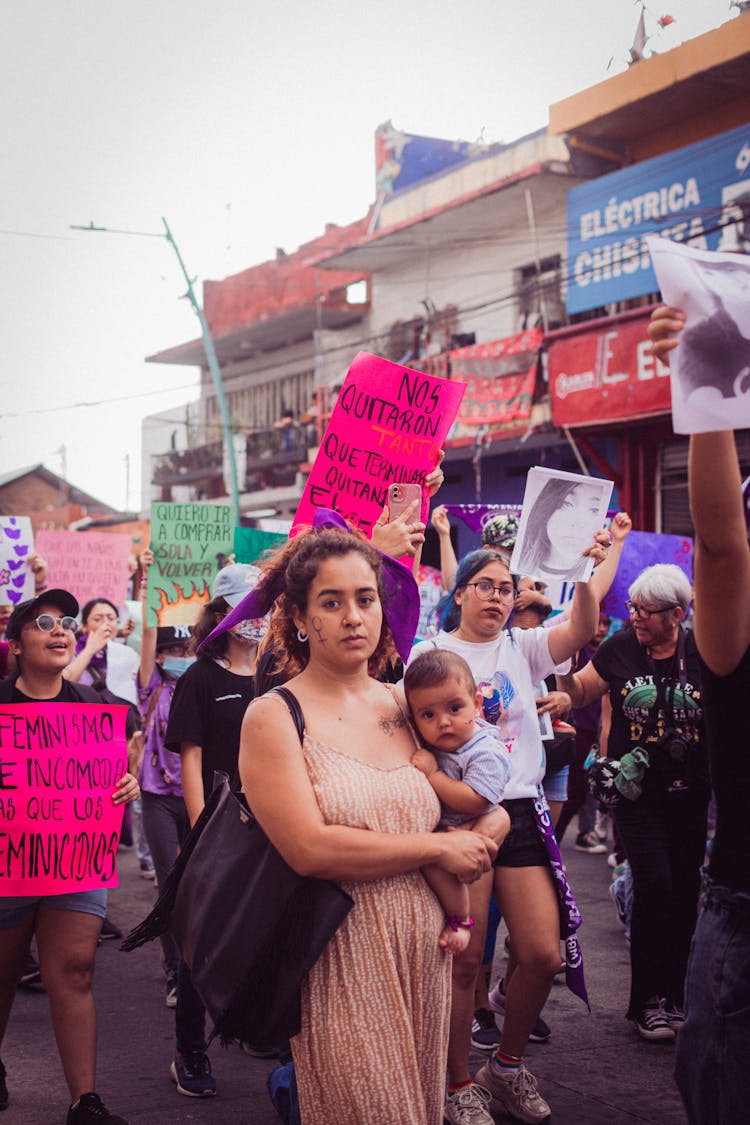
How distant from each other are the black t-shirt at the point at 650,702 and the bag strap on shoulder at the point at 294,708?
315 centimetres

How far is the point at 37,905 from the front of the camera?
170 inches

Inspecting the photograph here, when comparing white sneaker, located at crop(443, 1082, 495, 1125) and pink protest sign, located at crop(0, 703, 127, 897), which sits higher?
pink protest sign, located at crop(0, 703, 127, 897)

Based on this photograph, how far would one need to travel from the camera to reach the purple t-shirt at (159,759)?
241 inches

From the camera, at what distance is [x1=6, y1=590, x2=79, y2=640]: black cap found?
4.53 metres

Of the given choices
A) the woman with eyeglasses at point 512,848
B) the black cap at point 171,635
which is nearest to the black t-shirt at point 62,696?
the woman with eyeglasses at point 512,848

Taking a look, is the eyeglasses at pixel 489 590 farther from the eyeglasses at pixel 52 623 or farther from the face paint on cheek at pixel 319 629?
the face paint on cheek at pixel 319 629

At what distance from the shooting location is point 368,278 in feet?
94.6

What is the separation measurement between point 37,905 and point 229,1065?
4.66ft

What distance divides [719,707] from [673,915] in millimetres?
3532

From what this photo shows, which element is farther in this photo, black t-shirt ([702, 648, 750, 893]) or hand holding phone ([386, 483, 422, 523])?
hand holding phone ([386, 483, 422, 523])

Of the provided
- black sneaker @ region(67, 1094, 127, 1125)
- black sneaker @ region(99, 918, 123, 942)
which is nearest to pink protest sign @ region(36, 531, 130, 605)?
black sneaker @ region(99, 918, 123, 942)

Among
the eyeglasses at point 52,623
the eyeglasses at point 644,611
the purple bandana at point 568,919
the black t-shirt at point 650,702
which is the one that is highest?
the eyeglasses at point 52,623

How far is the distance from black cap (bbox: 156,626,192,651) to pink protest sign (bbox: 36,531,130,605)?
2.19 m

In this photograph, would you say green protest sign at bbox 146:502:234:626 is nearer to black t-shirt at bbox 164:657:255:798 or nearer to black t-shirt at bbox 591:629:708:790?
black t-shirt at bbox 164:657:255:798
